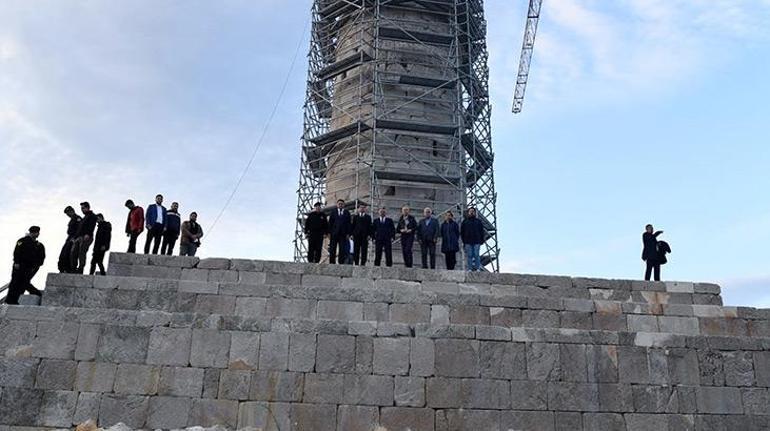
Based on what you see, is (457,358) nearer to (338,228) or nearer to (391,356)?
(391,356)

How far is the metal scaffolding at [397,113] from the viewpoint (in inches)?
966

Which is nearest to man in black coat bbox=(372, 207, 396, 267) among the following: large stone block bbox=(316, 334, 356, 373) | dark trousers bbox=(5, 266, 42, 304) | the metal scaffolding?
large stone block bbox=(316, 334, 356, 373)

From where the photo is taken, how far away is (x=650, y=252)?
14.6 m

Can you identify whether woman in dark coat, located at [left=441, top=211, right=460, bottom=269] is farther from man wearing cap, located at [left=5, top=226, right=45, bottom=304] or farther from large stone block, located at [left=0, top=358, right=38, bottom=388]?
large stone block, located at [left=0, top=358, right=38, bottom=388]

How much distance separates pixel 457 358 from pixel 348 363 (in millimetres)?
1557

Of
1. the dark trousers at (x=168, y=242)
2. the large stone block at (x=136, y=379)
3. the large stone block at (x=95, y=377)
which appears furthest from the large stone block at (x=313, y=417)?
the dark trousers at (x=168, y=242)

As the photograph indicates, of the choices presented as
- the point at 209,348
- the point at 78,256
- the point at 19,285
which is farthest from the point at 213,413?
the point at 78,256

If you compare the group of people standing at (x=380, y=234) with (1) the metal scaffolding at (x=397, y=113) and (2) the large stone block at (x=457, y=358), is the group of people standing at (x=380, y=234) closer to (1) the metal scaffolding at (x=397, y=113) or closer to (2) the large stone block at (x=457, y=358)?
(2) the large stone block at (x=457, y=358)

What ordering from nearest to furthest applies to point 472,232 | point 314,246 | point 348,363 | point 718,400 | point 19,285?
1. point 348,363
2. point 718,400
3. point 19,285
4. point 314,246
5. point 472,232

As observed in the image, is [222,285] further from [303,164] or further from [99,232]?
[303,164]

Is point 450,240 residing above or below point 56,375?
above

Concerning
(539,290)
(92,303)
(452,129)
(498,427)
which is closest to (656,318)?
(539,290)

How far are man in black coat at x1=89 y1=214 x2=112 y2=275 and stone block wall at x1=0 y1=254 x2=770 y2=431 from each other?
1296mm

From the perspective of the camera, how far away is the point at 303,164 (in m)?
26.7
